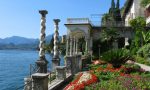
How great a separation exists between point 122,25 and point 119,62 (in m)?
31.0

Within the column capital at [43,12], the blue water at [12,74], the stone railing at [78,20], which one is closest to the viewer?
the column capital at [43,12]

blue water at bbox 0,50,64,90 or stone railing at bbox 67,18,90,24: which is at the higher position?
stone railing at bbox 67,18,90,24

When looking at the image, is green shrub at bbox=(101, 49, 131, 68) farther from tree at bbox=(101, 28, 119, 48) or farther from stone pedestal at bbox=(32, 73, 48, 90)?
tree at bbox=(101, 28, 119, 48)

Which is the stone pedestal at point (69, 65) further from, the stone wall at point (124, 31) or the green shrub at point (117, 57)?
the stone wall at point (124, 31)

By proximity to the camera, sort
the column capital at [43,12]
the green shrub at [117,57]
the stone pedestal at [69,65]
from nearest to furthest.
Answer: the stone pedestal at [69,65]
the column capital at [43,12]
the green shrub at [117,57]

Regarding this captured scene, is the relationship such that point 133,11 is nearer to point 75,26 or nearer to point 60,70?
point 75,26

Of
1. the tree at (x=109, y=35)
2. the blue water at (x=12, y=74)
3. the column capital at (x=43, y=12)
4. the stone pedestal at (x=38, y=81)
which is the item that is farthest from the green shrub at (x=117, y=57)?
the tree at (x=109, y=35)

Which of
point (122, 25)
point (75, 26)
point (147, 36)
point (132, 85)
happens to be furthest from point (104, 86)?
point (122, 25)

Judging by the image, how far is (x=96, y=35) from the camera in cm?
5738

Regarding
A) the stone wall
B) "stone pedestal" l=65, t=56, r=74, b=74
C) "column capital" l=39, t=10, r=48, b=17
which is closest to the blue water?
"stone pedestal" l=65, t=56, r=74, b=74

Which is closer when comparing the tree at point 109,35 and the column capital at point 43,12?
the column capital at point 43,12

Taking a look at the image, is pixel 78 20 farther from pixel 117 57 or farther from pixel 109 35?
pixel 117 57

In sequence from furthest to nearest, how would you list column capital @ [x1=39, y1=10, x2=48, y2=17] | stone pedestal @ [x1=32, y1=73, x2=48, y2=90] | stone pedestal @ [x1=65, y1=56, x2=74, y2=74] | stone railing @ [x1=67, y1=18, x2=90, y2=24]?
stone railing @ [x1=67, y1=18, x2=90, y2=24] < column capital @ [x1=39, y1=10, x2=48, y2=17] < stone pedestal @ [x1=65, y1=56, x2=74, y2=74] < stone pedestal @ [x1=32, y1=73, x2=48, y2=90]

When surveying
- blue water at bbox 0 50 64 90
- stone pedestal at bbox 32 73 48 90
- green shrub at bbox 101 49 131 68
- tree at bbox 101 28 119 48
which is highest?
tree at bbox 101 28 119 48
